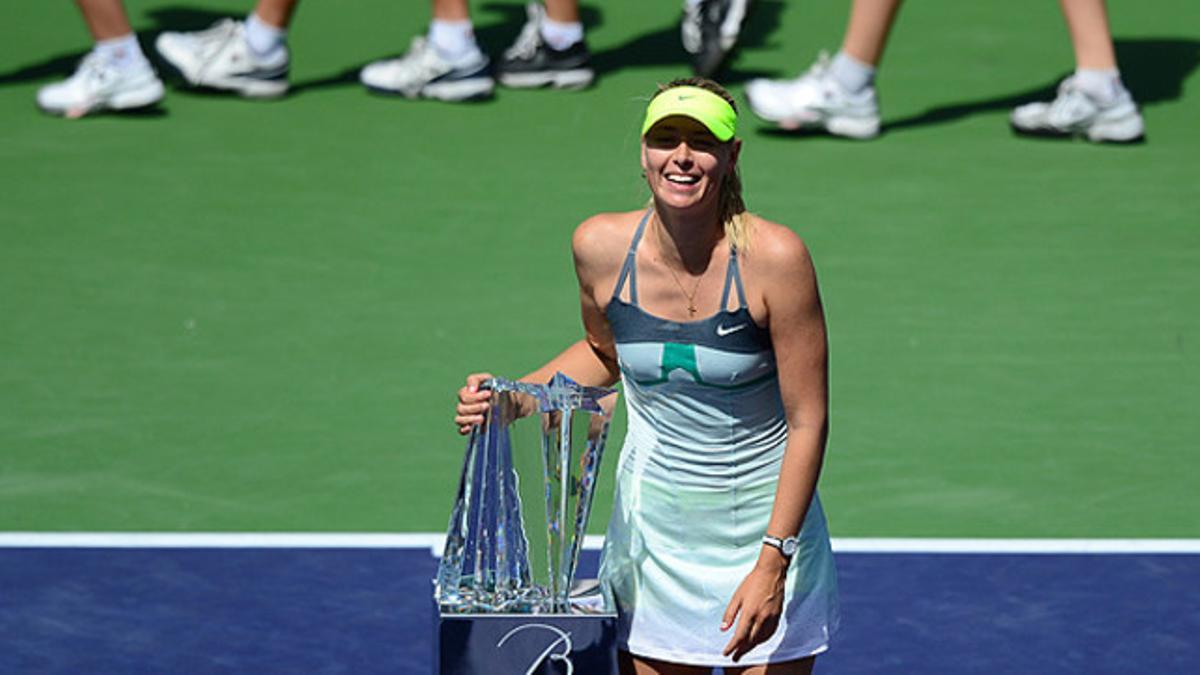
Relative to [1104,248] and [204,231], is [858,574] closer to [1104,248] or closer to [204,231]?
[1104,248]

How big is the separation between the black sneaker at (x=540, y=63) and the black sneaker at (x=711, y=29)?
515 millimetres

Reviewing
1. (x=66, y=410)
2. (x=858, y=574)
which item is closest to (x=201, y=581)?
(x=66, y=410)

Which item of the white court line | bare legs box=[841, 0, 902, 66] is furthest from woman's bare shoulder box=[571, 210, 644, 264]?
bare legs box=[841, 0, 902, 66]

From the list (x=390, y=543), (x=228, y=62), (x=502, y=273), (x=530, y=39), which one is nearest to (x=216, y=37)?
(x=228, y=62)

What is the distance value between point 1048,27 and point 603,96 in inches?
99.2

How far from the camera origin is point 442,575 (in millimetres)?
4254

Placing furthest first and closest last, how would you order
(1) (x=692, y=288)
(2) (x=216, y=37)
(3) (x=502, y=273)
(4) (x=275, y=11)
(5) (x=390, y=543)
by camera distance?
(2) (x=216, y=37)
(4) (x=275, y=11)
(3) (x=502, y=273)
(5) (x=390, y=543)
(1) (x=692, y=288)

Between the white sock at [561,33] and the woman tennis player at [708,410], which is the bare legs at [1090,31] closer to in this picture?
the white sock at [561,33]

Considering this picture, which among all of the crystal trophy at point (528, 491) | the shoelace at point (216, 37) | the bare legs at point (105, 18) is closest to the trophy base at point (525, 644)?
the crystal trophy at point (528, 491)

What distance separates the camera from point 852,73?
989 centimetres

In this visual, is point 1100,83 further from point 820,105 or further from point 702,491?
A: point 702,491

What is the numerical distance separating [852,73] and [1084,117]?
1069 mm

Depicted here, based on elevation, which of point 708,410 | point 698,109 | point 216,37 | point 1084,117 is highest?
point 698,109

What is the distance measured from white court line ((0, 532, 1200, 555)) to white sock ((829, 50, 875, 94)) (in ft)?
12.2
